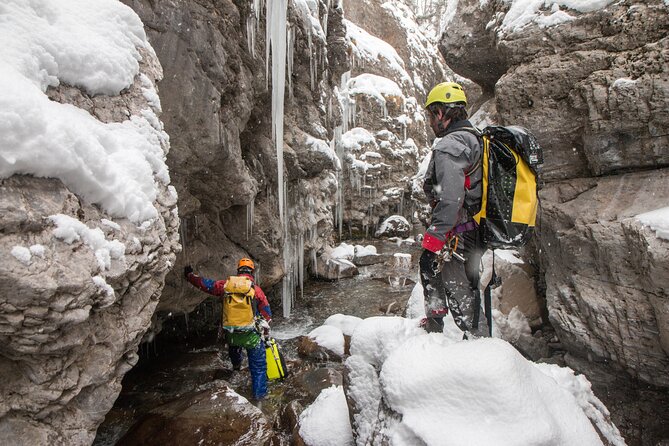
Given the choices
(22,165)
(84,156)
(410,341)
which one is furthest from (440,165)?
(22,165)

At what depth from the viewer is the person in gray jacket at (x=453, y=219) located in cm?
282

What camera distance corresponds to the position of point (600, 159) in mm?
5082

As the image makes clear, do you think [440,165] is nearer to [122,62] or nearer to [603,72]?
[122,62]

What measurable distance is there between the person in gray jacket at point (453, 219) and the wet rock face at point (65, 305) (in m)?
2.38

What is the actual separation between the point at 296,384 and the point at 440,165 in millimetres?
4938

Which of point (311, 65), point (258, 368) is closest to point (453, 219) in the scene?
point (258, 368)

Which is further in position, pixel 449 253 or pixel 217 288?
pixel 217 288

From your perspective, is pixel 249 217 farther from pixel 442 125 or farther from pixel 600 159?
pixel 600 159

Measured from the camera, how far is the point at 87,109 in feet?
9.30

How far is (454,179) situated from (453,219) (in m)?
0.32

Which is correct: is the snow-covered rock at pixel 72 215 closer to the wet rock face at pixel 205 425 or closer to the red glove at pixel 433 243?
the wet rock face at pixel 205 425

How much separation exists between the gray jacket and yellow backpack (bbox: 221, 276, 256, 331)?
11.4 ft

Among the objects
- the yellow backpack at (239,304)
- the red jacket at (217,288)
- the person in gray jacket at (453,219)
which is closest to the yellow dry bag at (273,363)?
the red jacket at (217,288)

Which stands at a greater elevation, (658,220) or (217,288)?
(658,220)
